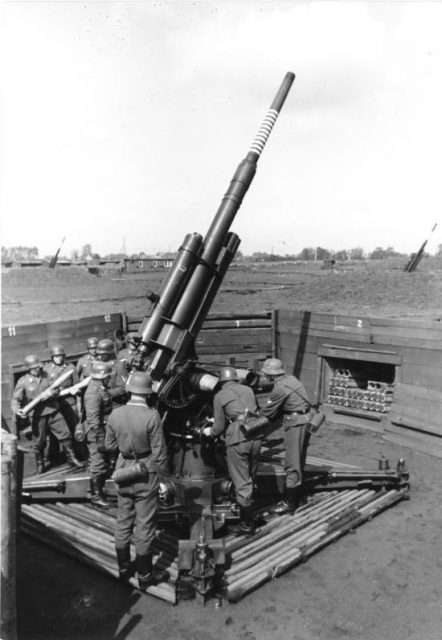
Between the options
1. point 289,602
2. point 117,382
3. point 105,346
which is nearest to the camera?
point 289,602

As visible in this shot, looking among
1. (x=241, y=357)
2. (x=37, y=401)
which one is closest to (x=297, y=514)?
(x=37, y=401)

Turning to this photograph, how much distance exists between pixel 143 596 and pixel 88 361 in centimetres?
427

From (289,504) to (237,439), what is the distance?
1.12m

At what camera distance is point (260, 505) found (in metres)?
6.42

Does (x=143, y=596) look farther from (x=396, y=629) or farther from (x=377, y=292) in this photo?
(x=377, y=292)

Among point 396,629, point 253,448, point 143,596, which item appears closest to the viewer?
point 396,629

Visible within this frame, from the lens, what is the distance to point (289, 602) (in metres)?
4.71

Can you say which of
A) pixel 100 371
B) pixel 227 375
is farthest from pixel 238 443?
pixel 100 371

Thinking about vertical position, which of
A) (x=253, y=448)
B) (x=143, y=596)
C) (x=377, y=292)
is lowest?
(x=143, y=596)

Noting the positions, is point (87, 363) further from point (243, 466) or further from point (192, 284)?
point (243, 466)

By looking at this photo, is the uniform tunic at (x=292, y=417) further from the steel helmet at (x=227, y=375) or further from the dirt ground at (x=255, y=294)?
the dirt ground at (x=255, y=294)

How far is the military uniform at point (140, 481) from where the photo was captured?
4809 millimetres

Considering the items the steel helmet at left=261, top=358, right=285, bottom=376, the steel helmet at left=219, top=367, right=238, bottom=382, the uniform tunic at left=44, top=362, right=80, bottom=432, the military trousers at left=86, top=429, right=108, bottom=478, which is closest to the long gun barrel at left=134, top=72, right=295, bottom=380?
the steel helmet at left=219, top=367, right=238, bottom=382

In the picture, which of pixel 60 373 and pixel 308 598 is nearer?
pixel 308 598
